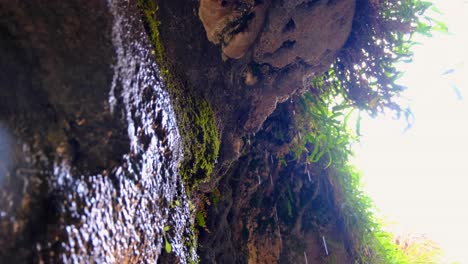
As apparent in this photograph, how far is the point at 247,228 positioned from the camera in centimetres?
303

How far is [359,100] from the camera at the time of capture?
8.27 ft

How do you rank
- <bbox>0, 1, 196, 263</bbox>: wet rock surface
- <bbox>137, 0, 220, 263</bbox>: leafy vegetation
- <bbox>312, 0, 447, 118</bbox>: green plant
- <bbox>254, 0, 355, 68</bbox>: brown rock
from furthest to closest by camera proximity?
<bbox>312, 0, 447, 118</bbox>: green plant
<bbox>254, 0, 355, 68</bbox>: brown rock
<bbox>137, 0, 220, 263</bbox>: leafy vegetation
<bbox>0, 1, 196, 263</bbox>: wet rock surface

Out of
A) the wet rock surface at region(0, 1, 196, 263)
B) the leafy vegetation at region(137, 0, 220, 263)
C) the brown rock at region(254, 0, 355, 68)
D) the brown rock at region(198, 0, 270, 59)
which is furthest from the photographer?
the brown rock at region(254, 0, 355, 68)

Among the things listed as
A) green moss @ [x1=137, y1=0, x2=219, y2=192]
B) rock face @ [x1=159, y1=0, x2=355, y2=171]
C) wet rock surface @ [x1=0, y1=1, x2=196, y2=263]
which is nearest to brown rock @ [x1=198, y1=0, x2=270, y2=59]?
rock face @ [x1=159, y1=0, x2=355, y2=171]

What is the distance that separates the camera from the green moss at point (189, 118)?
1473 mm

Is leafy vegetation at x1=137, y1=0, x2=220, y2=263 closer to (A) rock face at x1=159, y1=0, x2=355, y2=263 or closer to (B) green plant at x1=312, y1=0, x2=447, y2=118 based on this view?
(A) rock face at x1=159, y1=0, x2=355, y2=263

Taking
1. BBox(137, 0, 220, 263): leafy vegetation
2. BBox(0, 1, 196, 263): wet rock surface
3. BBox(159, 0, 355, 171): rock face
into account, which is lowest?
BBox(0, 1, 196, 263): wet rock surface

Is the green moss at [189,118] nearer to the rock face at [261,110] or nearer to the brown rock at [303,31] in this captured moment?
the rock face at [261,110]

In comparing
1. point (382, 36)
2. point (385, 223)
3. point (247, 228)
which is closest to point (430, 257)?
point (385, 223)

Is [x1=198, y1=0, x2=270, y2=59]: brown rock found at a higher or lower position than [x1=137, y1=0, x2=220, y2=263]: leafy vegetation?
higher

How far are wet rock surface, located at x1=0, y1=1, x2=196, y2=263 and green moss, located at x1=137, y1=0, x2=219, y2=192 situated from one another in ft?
0.96

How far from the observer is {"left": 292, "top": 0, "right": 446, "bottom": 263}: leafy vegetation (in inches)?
85.7

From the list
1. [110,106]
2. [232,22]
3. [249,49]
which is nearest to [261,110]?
[249,49]

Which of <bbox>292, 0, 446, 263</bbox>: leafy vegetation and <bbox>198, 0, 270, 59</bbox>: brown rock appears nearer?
<bbox>198, 0, 270, 59</bbox>: brown rock
